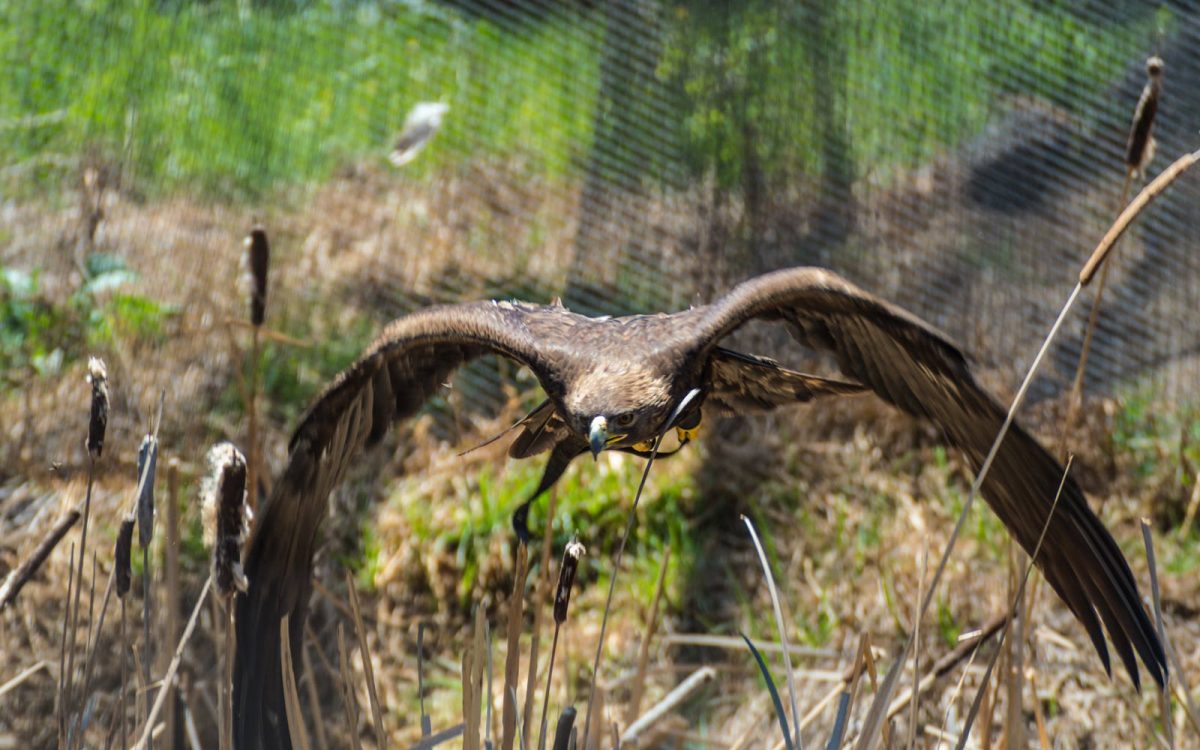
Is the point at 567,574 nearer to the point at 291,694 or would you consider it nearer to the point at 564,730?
the point at 564,730

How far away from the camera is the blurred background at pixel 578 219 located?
13.8ft

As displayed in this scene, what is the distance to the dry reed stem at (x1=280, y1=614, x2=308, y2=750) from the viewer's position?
1799 millimetres

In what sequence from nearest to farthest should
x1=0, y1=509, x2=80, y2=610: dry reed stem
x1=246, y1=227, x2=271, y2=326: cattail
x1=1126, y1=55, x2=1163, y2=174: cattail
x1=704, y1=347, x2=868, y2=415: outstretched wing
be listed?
1. x1=0, y1=509, x2=80, y2=610: dry reed stem
2. x1=1126, y1=55, x2=1163, y2=174: cattail
3. x1=246, y1=227, x2=271, y2=326: cattail
4. x1=704, y1=347, x2=868, y2=415: outstretched wing

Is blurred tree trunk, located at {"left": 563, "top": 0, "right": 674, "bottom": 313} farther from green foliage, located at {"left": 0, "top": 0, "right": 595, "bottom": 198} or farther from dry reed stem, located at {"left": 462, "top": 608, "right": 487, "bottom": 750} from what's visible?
dry reed stem, located at {"left": 462, "top": 608, "right": 487, "bottom": 750}

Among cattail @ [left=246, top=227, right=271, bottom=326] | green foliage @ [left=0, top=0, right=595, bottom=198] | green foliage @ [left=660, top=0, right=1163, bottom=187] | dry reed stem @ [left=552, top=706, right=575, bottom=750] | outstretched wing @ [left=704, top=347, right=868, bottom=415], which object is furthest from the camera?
green foliage @ [left=0, top=0, right=595, bottom=198]

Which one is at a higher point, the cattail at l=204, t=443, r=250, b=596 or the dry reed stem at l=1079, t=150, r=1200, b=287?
the dry reed stem at l=1079, t=150, r=1200, b=287

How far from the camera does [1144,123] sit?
2.03 metres

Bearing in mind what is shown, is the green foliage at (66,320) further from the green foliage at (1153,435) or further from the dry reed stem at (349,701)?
the green foliage at (1153,435)

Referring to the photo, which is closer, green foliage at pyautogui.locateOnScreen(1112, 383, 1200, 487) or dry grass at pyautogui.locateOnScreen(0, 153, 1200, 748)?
dry grass at pyautogui.locateOnScreen(0, 153, 1200, 748)

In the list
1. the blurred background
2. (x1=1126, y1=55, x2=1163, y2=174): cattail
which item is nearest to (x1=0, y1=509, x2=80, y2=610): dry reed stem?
(x1=1126, y1=55, x2=1163, y2=174): cattail

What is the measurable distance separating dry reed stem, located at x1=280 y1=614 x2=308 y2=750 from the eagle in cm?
42

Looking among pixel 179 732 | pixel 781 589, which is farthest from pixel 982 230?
pixel 179 732

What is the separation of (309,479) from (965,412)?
4.28ft

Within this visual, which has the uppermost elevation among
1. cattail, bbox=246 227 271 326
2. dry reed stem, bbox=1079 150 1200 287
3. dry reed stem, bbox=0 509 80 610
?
dry reed stem, bbox=1079 150 1200 287
